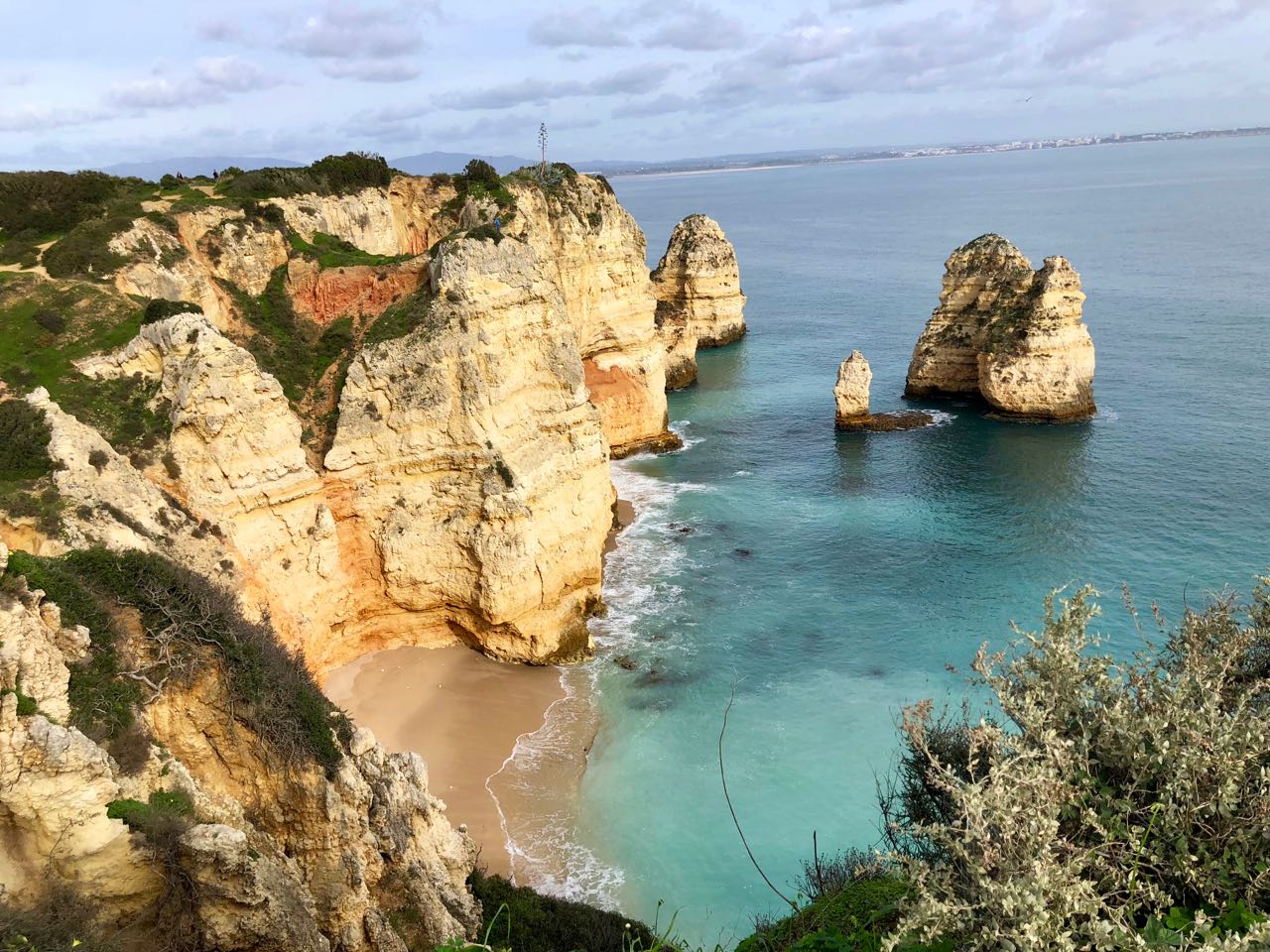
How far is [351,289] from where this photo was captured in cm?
2620

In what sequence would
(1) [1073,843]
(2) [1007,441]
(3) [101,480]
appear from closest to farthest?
(1) [1073,843]
(3) [101,480]
(2) [1007,441]

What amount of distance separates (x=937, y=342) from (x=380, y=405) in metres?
37.6

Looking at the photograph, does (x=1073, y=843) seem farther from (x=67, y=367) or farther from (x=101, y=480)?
(x=67, y=367)

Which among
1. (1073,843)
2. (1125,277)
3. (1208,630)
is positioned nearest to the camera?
(1073,843)

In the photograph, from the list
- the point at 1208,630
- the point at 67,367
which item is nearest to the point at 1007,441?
the point at 1208,630

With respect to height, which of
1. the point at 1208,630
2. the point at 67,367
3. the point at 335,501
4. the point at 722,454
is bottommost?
the point at 722,454

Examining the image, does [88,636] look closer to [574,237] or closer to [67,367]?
[67,367]

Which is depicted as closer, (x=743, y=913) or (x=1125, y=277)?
(x=743, y=913)

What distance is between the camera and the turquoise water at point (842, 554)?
1930cm

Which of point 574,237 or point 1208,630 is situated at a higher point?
point 574,237

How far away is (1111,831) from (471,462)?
19.4 m

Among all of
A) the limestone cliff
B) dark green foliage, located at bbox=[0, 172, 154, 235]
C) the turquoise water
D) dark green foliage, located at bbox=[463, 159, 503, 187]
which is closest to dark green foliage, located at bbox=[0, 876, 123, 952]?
the limestone cliff

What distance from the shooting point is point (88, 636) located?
11.1 meters

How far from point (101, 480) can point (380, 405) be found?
303 inches
